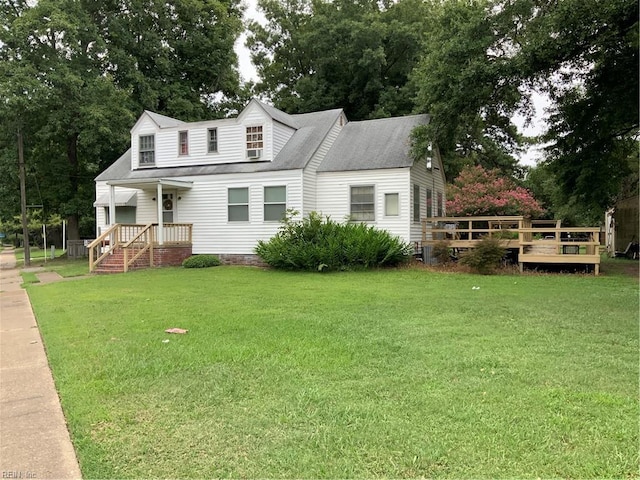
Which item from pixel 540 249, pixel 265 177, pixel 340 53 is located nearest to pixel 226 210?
pixel 265 177

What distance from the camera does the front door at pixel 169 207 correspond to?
746 inches

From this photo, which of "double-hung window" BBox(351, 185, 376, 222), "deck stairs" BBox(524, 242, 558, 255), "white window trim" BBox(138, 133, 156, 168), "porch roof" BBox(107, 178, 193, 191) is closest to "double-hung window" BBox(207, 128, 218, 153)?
"porch roof" BBox(107, 178, 193, 191)

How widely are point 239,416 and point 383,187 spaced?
44.9 ft

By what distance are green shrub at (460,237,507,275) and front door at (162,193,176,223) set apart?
460 inches

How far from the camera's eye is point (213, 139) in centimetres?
1870

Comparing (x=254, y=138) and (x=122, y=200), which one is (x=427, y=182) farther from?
(x=122, y=200)

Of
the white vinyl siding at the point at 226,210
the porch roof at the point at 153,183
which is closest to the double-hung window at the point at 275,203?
the white vinyl siding at the point at 226,210

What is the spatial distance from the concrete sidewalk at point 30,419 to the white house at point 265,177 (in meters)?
11.4

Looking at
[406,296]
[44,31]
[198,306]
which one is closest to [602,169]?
[406,296]

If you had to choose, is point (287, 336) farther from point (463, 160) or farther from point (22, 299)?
point (463, 160)

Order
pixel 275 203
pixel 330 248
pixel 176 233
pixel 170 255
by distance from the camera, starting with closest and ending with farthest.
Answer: pixel 330 248 → pixel 275 203 → pixel 170 255 → pixel 176 233

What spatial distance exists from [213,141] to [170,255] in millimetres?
4850

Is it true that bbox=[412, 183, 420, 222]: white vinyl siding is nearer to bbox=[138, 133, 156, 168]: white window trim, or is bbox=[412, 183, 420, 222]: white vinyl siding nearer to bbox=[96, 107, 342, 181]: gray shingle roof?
bbox=[96, 107, 342, 181]: gray shingle roof

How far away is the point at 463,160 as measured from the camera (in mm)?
30031
